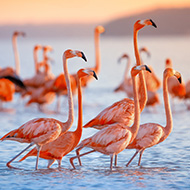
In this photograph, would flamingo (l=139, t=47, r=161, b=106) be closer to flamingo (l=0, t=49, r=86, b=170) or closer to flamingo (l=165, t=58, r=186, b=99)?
flamingo (l=165, t=58, r=186, b=99)

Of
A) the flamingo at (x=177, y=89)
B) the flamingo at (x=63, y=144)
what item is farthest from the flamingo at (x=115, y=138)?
the flamingo at (x=177, y=89)

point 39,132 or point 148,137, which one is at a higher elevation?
point 39,132

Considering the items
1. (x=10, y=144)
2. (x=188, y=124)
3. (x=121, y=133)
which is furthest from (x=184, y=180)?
(x=188, y=124)

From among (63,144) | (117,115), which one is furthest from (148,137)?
(63,144)

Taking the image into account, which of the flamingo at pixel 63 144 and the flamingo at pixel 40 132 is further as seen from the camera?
the flamingo at pixel 63 144

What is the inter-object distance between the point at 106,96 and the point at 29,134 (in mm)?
8322

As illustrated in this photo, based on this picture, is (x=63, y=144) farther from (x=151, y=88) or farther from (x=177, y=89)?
(x=151, y=88)

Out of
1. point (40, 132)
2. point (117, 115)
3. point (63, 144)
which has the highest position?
point (117, 115)

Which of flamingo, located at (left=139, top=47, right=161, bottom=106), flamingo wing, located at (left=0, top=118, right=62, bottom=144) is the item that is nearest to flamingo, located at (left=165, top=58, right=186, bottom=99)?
flamingo, located at (left=139, top=47, right=161, bottom=106)

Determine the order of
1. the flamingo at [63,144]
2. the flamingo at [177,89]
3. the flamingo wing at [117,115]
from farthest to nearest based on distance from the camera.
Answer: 1. the flamingo at [177,89]
2. the flamingo wing at [117,115]
3. the flamingo at [63,144]

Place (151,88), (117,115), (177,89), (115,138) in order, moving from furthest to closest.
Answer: (151,88) → (177,89) → (117,115) → (115,138)

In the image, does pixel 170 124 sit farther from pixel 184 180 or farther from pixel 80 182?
pixel 80 182

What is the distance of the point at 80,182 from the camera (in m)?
5.83

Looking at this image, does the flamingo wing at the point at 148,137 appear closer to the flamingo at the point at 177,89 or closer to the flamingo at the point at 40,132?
the flamingo at the point at 40,132
